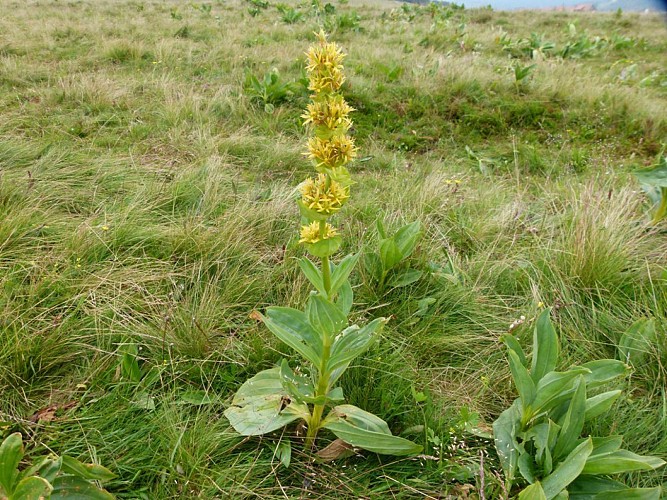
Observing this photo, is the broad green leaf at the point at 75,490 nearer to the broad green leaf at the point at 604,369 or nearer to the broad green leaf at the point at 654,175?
the broad green leaf at the point at 604,369

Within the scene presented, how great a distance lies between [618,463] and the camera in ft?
5.41

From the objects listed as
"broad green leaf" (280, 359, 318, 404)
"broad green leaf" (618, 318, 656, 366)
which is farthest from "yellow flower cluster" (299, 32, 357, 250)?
"broad green leaf" (618, 318, 656, 366)

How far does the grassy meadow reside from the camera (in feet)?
6.29

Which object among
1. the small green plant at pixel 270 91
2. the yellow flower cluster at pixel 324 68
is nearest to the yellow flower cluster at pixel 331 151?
the yellow flower cluster at pixel 324 68

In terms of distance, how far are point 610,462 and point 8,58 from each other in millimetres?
9120

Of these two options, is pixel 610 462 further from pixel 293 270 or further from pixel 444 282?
pixel 293 270

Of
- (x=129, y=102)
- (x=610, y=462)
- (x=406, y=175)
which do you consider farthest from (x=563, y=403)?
(x=129, y=102)

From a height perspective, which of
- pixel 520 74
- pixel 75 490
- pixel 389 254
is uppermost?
pixel 520 74

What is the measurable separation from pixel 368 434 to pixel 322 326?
0.46 meters

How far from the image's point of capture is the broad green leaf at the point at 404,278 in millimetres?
2822

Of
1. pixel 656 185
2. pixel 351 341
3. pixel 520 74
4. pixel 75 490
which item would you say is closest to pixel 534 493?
pixel 351 341

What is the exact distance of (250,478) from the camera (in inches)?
72.1

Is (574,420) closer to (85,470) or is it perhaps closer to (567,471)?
(567,471)

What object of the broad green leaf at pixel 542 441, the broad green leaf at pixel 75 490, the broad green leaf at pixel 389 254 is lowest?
the broad green leaf at pixel 542 441
